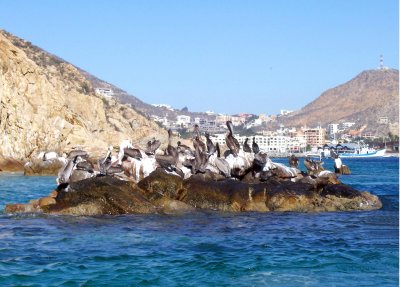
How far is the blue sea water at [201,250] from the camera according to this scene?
49.2 feet

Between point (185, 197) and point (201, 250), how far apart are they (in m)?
8.27

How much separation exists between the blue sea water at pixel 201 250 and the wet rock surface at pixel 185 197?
37.7 inches

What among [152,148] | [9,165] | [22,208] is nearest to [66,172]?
[22,208]

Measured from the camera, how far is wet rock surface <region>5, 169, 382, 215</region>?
969 inches

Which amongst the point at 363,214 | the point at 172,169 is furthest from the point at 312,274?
the point at 172,169

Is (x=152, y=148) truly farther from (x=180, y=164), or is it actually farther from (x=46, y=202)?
(x=46, y=202)

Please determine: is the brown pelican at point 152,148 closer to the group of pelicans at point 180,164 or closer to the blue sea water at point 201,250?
the group of pelicans at point 180,164

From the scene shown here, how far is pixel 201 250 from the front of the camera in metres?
17.8

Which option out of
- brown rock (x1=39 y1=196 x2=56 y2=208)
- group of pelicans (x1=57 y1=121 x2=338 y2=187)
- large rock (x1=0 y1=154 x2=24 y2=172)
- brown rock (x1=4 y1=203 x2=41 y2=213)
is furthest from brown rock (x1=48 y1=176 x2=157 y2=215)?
large rock (x1=0 y1=154 x2=24 y2=172)

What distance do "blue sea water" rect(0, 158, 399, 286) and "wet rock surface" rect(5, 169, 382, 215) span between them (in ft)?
3.14

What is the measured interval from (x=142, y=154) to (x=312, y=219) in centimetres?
854

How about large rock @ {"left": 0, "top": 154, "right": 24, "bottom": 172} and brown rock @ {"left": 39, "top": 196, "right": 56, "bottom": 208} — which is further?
large rock @ {"left": 0, "top": 154, "right": 24, "bottom": 172}

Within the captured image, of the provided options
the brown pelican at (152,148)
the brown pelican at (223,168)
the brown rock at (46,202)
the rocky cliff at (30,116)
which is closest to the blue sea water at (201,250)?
the brown rock at (46,202)

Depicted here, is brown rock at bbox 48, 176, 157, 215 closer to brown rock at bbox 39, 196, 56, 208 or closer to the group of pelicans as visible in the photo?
brown rock at bbox 39, 196, 56, 208
